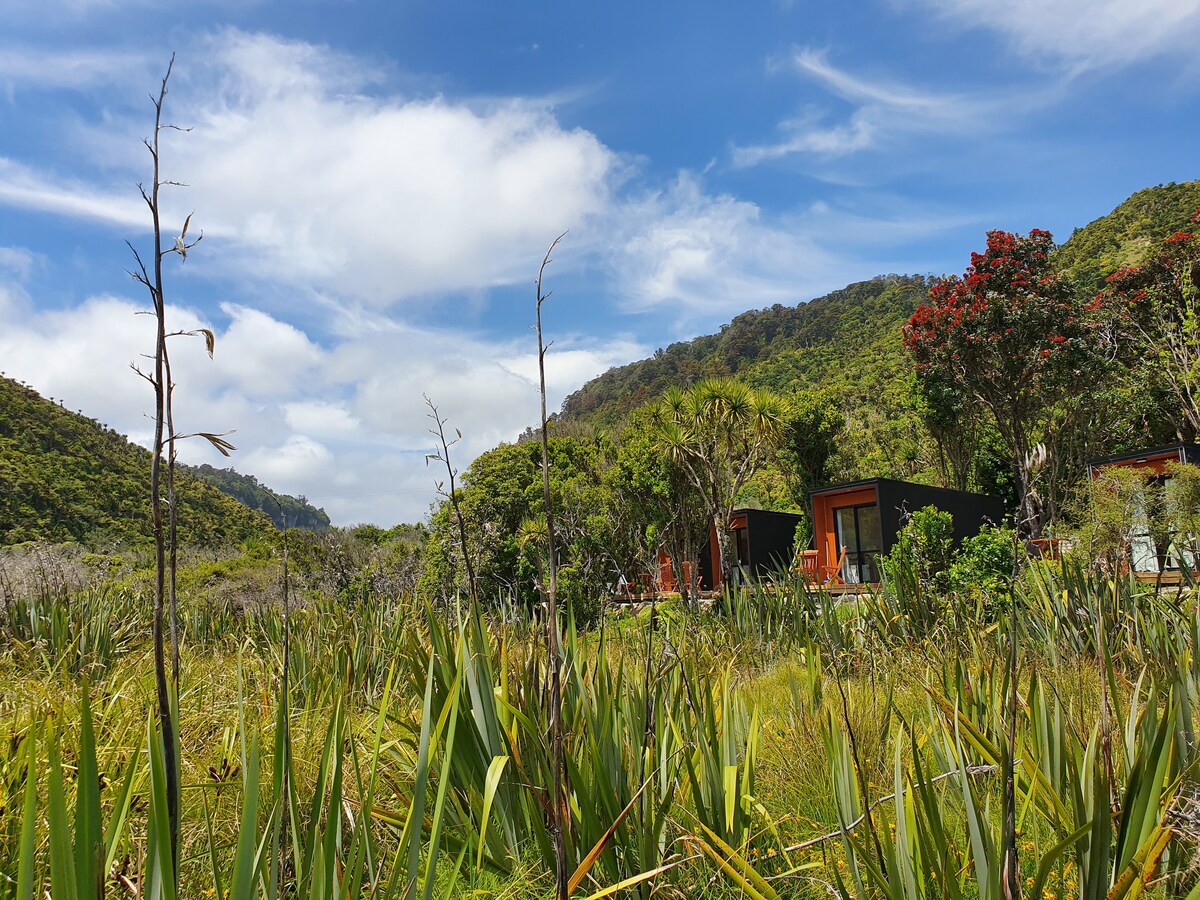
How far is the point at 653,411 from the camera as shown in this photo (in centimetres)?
1819

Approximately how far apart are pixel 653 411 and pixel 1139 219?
2515 centimetres

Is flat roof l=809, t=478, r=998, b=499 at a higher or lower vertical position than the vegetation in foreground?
higher

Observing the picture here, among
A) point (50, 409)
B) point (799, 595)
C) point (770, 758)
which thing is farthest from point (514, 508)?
point (50, 409)

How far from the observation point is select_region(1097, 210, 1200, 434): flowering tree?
53.6 feet

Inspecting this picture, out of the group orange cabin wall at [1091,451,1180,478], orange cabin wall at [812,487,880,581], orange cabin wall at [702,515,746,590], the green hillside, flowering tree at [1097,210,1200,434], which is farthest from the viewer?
the green hillside

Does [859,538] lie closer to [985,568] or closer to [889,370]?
[985,568]

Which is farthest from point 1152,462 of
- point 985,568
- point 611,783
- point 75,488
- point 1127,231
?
point 75,488

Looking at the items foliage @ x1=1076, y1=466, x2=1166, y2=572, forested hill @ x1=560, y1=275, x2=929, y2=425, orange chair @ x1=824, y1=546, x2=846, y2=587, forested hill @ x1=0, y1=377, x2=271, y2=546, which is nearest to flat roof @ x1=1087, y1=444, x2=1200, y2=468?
foliage @ x1=1076, y1=466, x2=1166, y2=572

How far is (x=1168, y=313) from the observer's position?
704 inches

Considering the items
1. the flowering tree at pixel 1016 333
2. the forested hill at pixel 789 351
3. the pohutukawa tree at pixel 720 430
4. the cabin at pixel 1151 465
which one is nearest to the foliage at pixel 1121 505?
the cabin at pixel 1151 465

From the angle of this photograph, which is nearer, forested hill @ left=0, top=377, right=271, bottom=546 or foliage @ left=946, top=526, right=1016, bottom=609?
foliage @ left=946, top=526, right=1016, bottom=609

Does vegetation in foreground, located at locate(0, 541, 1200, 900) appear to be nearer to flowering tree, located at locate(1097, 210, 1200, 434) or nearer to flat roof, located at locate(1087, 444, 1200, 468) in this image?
flat roof, located at locate(1087, 444, 1200, 468)

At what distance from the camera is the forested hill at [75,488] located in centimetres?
2336

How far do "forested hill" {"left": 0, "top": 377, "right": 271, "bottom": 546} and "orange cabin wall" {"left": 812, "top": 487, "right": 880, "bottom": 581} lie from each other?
→ 678 inches
